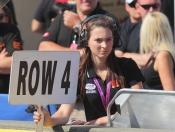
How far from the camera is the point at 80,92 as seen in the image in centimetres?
401

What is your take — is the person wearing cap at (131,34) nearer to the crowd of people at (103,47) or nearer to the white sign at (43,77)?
the crowd of people at (103,47)

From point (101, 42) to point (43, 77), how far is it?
2.83 feet

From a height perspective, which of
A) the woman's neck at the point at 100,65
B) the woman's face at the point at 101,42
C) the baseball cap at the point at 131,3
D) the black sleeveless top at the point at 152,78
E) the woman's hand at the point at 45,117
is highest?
the baseball cap at the point at 131,3

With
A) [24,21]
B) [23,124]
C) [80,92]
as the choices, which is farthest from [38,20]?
[23,124]

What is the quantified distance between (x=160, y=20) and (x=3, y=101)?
65.0 inches

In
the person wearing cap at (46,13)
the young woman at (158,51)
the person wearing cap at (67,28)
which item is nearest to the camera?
the young woman at (158,51)

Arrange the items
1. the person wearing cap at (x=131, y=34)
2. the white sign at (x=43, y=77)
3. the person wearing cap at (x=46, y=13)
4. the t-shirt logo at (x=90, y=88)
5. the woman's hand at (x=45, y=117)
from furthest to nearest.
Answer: the person wearing cap at (x=46, y=13), the person wearing cap at (x=131, y=34), the t-shirt logo at (x=90, y=88), the woman's hand at (x=45, y=117), the white sign at (x=43, y=77)

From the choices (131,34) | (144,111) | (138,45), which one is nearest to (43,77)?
(144,111)

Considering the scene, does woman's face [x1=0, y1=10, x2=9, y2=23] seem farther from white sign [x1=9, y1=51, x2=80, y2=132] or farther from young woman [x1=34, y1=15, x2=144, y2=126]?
white sign [x1=9, y1=51, x2=80, y2=132]

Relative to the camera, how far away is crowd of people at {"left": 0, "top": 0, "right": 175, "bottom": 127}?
4.04 metres

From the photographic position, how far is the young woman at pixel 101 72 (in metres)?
4.02

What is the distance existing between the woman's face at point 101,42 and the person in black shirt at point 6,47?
1.56 metres

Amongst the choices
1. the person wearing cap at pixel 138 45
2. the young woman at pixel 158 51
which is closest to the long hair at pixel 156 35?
the young woman at pixel 158 51

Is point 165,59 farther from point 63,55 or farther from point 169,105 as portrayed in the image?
point 63,55
